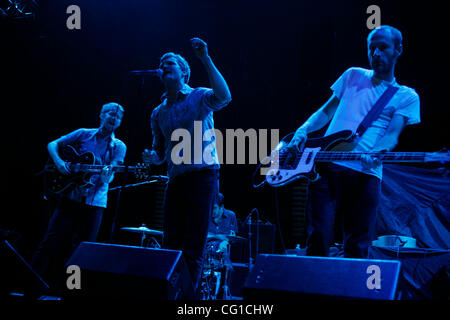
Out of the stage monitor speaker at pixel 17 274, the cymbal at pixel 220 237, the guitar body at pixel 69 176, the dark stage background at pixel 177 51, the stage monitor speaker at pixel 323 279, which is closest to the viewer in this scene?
the stage monitor speaker at pixel 323 279

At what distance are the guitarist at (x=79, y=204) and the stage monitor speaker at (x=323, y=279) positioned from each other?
8.16 feet

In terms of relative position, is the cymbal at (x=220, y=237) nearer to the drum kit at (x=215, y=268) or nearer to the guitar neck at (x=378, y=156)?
the drum kit at (x=215, y=268)

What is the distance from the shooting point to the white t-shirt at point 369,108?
275 centimetres

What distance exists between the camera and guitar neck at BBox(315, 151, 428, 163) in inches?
105

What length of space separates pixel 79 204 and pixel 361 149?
306 centimetres

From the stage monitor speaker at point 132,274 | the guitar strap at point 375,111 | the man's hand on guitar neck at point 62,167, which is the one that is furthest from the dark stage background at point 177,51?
the stage monitor speaker at point 132,274

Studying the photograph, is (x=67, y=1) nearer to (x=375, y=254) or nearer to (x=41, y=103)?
(x=41, y=103)

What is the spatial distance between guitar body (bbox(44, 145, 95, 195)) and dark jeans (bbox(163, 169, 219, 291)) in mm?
1823

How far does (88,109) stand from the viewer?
7000 millimetres

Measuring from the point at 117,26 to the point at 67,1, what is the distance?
825 mm

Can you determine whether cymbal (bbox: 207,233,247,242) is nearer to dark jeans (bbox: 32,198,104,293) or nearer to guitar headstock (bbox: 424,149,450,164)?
dark jeans (bbox: 32,198,104,293)

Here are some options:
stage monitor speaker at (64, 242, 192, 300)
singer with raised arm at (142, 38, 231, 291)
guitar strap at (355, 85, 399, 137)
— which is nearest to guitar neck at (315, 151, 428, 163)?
guitar strap at (355, 85, 399, 137)
